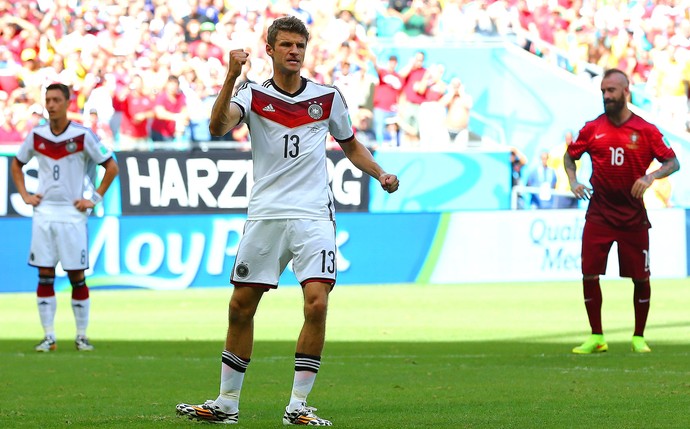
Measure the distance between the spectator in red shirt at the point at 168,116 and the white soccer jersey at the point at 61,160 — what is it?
10946 millimetres

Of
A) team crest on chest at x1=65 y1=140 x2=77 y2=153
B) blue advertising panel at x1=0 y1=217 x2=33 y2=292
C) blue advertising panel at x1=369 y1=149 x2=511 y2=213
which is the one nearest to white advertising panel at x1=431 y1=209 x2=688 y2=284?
blue advertising panel at x1=369 y1=149 x2=511 y2=213

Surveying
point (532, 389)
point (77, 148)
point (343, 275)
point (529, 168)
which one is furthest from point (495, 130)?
point (532, 389)

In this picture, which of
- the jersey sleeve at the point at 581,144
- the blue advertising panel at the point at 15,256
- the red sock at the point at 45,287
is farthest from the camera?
the blue advertising panel at the point at 15,256

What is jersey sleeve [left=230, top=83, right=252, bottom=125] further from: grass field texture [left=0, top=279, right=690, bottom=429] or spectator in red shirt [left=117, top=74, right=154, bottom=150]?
spectator in red shirt [left=117, top=74, right=154, bottom=150]

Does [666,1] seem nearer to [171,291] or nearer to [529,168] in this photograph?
[529,168]

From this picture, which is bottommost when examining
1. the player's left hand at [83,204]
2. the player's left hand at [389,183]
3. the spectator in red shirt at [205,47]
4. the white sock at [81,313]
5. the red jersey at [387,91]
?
the white sock at [81,313]

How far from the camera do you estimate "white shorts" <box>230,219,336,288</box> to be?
282 inches

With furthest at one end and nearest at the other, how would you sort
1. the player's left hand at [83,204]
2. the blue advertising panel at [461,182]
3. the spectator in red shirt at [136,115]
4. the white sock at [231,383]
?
the blue advertising panel at [461,182]
the spectator in red shirt at [136,115]
the player's left hand at [83,204]
the white sock at [231,383]

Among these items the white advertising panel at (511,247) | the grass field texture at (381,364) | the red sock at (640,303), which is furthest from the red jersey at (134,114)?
the red sock at (640,303)

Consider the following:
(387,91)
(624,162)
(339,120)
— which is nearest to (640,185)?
(624,162)

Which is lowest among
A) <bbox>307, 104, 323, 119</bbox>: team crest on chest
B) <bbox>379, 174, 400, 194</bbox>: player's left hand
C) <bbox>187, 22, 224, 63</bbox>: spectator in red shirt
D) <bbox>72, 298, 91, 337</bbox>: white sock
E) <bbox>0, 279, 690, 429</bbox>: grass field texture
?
<bbox>0, 279, 690, 429</bbox>: grass field texture

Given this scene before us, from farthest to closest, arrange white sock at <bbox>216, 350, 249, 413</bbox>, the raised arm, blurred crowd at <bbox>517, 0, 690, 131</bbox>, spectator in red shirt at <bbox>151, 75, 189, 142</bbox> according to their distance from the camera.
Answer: blurred crowd at <bbox>517, 0, 690, 131</bbox> < spectator in red shirt at <bbox>151, 75, 189, 142</bbox> < white sock at <bbox>216, 350, 249, 413</bbox> < the raised arm

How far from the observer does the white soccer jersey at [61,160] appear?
1270 centimetres

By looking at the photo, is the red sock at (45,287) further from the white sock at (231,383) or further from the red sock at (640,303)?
the white sock at (231,383)
